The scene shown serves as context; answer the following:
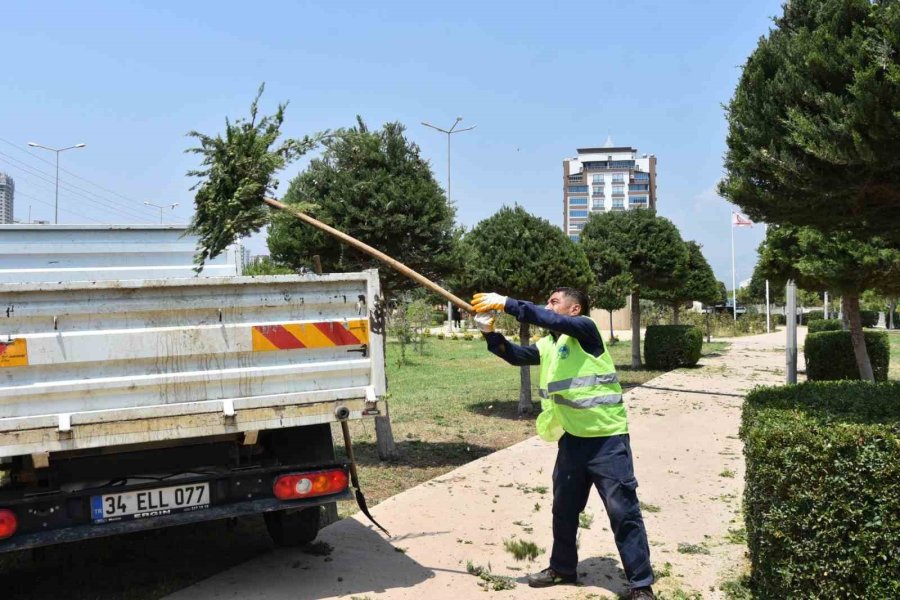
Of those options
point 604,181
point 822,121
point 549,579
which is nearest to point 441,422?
point 549,579

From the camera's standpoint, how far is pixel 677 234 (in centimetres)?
1697

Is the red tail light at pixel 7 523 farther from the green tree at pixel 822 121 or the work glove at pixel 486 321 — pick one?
the green tree at pixel 822 121

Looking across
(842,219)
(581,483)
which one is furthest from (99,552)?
(842,219)

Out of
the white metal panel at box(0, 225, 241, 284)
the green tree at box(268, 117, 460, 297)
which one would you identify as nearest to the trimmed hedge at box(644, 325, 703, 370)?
the green tree at box(268, 117, 460, 297)

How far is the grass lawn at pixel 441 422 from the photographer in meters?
7.50

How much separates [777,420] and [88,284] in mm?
3474

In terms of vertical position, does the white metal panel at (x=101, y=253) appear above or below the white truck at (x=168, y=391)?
above

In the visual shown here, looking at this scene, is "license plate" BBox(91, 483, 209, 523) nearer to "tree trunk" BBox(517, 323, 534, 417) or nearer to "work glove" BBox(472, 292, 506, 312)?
"work glove" BBox(472, 292, 506, 312)

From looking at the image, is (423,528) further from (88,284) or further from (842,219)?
(842,219)

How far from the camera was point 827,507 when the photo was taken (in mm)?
3344

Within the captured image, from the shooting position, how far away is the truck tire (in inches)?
192

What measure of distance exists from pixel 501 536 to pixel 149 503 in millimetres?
2437

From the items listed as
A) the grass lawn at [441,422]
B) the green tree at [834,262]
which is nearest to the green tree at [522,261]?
the grass lawn at [441,422]

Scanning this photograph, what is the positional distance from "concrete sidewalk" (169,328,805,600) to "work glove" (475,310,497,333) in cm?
150
